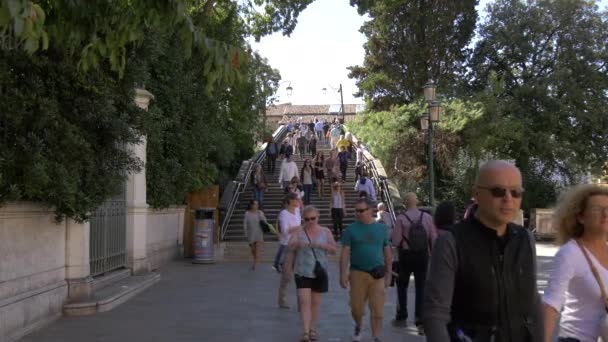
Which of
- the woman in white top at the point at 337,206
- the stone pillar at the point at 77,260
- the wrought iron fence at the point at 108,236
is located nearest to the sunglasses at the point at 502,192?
the stone pillar at the point at 77,260

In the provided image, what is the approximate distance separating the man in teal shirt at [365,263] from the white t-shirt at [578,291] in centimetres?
409

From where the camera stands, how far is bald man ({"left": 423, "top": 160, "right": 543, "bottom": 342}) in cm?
307

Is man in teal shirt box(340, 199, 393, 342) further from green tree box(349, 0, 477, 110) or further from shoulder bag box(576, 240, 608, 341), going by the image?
green tree box(349, 0, 477, 110)

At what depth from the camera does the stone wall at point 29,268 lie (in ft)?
26.9

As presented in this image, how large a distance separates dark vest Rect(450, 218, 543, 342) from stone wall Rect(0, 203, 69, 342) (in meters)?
6.25

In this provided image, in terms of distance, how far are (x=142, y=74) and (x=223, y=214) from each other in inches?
457

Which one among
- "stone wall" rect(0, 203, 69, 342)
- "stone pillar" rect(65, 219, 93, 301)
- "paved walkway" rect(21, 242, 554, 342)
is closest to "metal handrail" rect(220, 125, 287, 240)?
"paved walkway" rect(21, 242, 554, 342)

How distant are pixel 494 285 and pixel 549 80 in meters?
33.6

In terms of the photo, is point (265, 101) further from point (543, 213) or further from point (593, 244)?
point (593, 244)

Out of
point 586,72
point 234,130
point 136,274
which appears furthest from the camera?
point 586,72

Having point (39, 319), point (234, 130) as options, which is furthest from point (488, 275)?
point (234, 130)

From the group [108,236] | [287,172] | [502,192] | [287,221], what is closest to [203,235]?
[108,236]

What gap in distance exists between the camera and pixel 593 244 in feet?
12.9

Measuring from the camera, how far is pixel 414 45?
112ft
